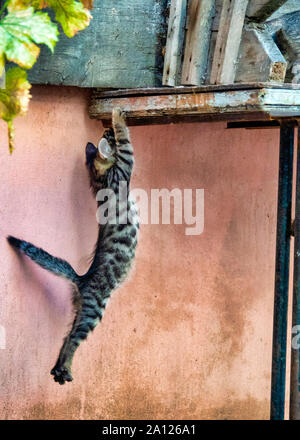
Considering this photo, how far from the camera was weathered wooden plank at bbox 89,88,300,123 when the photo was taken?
12.1 ft

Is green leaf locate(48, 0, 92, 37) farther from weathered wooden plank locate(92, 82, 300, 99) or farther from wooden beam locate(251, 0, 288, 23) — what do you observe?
wooden beam locate(251, 0, 288, 23)

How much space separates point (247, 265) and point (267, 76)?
2.05m

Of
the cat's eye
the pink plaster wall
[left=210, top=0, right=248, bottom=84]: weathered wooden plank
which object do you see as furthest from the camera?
the cat's eye

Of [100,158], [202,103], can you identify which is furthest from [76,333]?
[202,103]

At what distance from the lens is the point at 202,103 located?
3854 millimetres

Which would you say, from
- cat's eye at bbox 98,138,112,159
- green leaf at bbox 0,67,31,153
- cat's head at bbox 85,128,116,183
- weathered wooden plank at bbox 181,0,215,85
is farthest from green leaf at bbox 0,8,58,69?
cat's head at bbox 85,128,116,183

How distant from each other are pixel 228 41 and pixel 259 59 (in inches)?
8.2

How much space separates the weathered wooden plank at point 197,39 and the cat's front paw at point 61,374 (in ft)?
6.06

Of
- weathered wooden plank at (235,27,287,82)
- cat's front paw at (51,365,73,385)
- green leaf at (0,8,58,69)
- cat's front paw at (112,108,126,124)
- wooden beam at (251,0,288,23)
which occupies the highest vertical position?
wooden beam at (251,0,288,23)

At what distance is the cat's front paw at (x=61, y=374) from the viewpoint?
4.09 meters

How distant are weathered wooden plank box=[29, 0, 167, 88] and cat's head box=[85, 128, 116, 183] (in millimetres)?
469

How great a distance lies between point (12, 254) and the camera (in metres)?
3.91

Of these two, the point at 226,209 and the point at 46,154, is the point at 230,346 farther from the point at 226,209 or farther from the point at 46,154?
the point at 46,154

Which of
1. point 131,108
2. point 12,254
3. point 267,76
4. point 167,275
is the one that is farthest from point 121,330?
point 267,76
